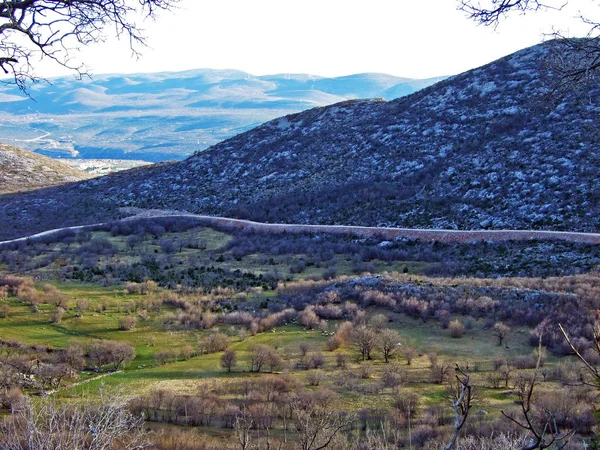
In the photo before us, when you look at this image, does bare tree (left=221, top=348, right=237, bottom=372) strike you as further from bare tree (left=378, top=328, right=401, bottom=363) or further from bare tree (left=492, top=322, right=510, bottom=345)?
bare tree (left=492, top=322, right=510, bottom=345)

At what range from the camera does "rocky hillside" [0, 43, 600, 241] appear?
141ft

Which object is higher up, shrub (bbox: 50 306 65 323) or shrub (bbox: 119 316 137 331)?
shrub (bbox: 50 306 65 323)

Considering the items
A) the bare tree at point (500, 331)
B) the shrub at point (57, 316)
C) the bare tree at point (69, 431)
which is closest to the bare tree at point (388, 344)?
the bare tree at point (500, 331)

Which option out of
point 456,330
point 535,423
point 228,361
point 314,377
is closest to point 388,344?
point 456,330

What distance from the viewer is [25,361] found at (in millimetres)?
17281

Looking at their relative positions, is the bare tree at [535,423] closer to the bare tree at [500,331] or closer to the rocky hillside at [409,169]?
the bare tree at [500,331]

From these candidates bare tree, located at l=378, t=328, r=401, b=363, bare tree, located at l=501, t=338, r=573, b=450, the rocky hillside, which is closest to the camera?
bare tree, located at l=501, t=338, r=573, b=450

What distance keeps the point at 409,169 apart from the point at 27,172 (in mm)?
58132

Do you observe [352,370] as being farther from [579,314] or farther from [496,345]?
[579,314]

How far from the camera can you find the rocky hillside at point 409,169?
1692 inches

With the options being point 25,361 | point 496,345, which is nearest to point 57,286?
point 25,361

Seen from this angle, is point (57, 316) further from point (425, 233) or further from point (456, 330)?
point (425, 233)

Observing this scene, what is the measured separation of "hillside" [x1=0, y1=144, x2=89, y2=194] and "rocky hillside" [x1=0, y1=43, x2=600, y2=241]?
1147cm

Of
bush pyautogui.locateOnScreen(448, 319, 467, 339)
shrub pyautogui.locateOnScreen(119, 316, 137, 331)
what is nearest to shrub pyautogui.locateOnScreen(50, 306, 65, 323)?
shrub pyautogui.locateOnScreen(119, 316, 137, 331)
